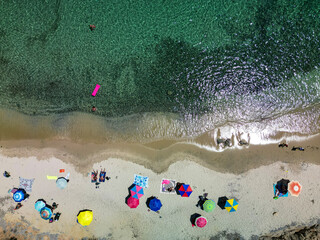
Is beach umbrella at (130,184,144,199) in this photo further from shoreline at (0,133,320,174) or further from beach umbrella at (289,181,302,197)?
beach umbrella at (289,181,302,197)

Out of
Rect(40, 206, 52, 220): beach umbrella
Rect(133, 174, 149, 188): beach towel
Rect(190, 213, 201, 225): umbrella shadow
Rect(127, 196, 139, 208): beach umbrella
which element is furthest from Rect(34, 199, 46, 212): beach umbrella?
Rect(190, 213, 201, 225): umbrella shadow

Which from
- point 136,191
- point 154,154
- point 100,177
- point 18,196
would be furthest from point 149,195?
point 18,196

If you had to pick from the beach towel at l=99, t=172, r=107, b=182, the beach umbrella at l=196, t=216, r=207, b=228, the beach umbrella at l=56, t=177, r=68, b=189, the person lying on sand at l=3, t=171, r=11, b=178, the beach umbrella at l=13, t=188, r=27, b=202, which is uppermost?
the person lying on sand at l=3, t=171, r=11, b=178

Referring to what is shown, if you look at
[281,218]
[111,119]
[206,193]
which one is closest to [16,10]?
[111,119]

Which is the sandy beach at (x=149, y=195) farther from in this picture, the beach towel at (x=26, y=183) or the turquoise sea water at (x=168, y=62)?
the turquoise sea water at (x=168, y=62)

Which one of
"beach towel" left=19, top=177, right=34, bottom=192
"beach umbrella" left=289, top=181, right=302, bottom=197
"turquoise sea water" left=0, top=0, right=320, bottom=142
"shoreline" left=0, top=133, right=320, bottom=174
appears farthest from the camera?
"turquoise sea water" left=0, top=0, right=320, bottom=142

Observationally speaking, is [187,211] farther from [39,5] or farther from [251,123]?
[39,5]
